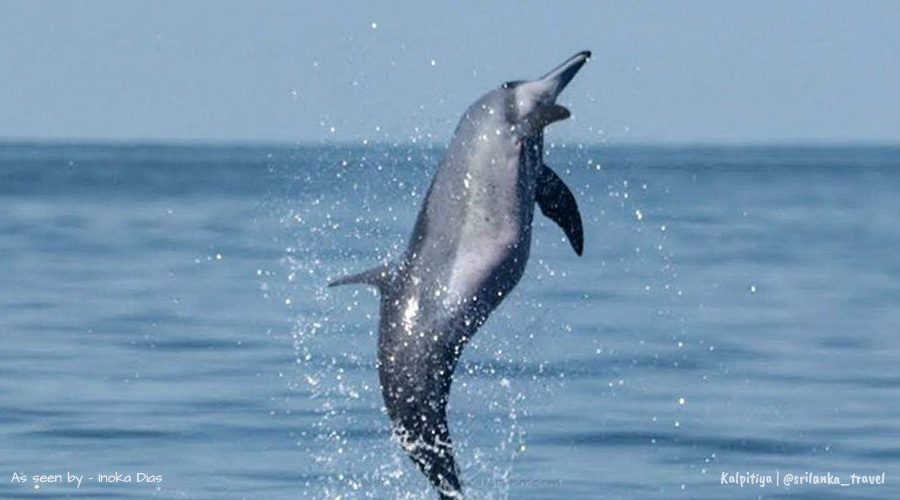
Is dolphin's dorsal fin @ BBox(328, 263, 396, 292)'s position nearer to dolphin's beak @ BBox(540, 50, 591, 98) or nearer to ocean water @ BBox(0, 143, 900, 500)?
dolphin's beak @ BBox(540, 50, 591, 98)

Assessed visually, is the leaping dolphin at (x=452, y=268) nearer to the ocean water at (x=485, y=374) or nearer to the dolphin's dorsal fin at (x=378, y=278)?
the dolphin's dorsal fin at (x=378, y=278)

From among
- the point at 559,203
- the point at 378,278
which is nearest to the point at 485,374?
the point at 559,203

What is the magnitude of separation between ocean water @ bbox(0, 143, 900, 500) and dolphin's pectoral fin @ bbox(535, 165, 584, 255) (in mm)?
2716

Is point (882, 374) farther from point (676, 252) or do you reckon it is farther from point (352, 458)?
point (676, 252)

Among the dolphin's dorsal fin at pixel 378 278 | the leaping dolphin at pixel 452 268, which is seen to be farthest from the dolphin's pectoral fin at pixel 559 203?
the dolphin's dorsal fin at pixel 378 278

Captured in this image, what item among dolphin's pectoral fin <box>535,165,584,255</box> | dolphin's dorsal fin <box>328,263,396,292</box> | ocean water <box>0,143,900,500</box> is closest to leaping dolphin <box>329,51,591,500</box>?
dolphin's dorsal fin <box>328,263,396,292</box>

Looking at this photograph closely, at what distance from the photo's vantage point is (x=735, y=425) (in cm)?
1697

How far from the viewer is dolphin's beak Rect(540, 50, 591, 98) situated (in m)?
11.4

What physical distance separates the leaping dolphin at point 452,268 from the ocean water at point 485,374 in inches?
125

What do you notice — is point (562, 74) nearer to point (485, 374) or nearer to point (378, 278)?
point (378, 278)

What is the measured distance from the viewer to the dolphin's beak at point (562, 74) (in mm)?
11430

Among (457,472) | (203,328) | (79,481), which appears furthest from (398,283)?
(203,328)

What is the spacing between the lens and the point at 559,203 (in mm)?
11688

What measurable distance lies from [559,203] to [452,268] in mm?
850
